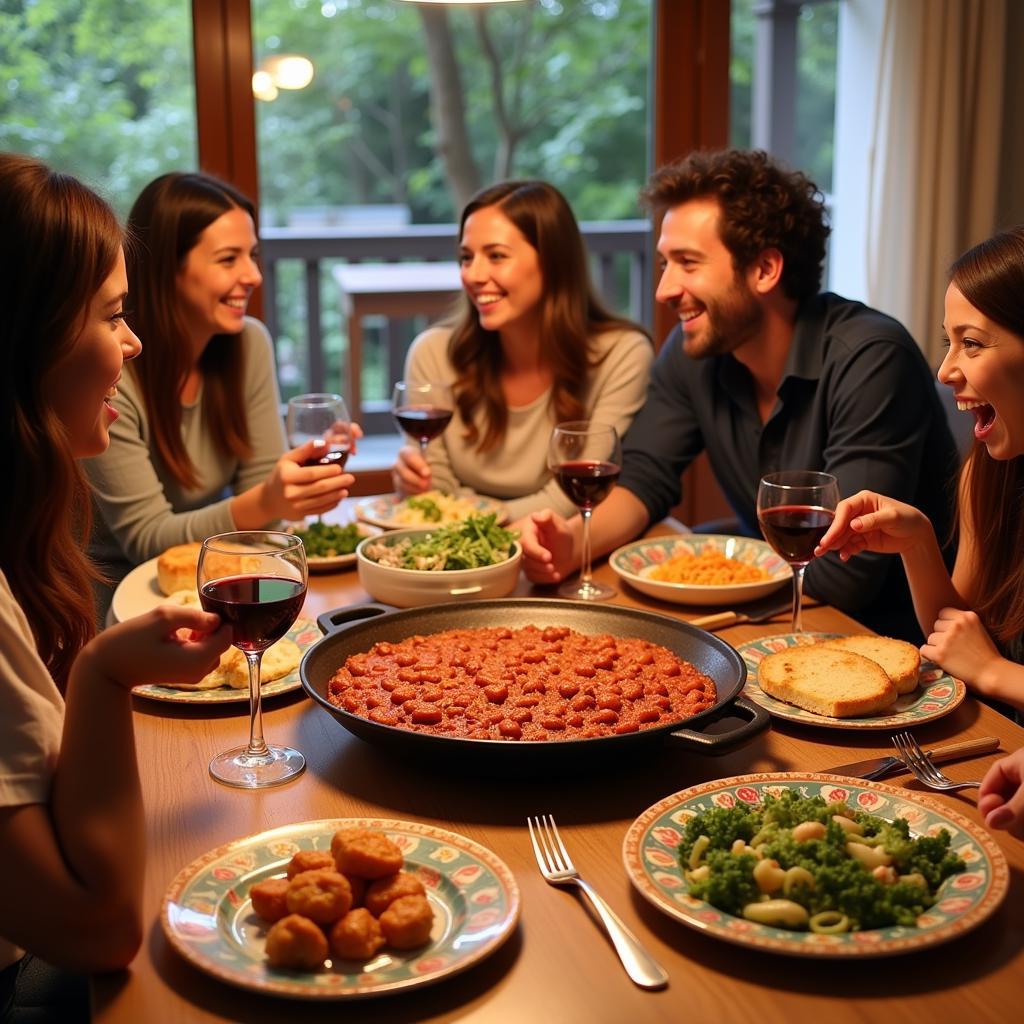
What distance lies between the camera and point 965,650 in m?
1.63

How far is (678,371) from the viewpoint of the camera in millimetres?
2807

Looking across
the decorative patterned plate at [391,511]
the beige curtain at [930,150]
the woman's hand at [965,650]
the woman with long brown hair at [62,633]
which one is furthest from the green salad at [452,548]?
the beige curtain at [930,150]

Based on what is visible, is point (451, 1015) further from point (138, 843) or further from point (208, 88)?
point (208, 88)

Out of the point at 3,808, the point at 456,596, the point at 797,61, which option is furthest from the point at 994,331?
the point at 797,61

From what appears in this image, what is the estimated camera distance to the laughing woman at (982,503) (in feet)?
5.67

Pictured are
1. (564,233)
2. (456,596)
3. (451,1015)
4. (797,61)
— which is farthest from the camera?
(797,61)

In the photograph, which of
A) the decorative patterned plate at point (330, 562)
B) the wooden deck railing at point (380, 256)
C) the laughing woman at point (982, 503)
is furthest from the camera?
the wooden deck railing at point (380, 256)

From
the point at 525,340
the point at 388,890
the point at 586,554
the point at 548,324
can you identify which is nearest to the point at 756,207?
the point at 548,324

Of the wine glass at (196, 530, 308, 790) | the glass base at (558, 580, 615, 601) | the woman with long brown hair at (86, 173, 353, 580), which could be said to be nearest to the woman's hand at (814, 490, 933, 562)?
the glass base at (558, 580, 615, 601)

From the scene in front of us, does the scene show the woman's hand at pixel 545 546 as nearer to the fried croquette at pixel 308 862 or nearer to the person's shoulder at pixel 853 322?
the person's shoulder at pixel 853 322

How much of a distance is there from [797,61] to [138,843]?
13.9ft

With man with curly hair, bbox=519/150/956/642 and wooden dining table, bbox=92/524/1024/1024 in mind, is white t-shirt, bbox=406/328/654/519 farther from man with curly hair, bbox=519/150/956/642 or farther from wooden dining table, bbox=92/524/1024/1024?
wooden dining table, bbox=92/524/1024/1024

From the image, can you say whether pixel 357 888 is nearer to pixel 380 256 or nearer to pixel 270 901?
pixel 270 901

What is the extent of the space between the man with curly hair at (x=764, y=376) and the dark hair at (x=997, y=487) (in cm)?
38
